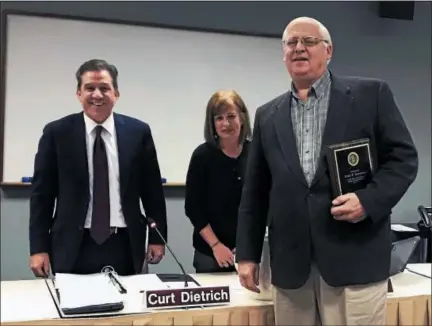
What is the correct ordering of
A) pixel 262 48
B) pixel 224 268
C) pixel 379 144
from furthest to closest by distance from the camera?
pixel 262 48 < pixel 224 268 < pixel 379 144

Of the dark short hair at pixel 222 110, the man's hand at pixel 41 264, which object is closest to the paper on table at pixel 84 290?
the man's hand at pixel 41 264

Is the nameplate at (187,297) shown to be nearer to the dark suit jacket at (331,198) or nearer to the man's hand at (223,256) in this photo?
the dark suit jacket at (331,198)

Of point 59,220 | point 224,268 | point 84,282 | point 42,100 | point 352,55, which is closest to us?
point 84,282

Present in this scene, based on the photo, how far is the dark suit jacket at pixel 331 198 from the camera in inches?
53.1

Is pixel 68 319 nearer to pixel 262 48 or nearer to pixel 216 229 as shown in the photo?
pixel 216 229

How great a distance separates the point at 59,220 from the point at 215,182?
0.62 metres

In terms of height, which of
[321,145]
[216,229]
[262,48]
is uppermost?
[262,48]

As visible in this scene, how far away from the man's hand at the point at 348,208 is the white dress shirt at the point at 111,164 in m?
0.85

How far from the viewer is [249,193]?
1568 mm

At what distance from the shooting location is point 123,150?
1.95 m

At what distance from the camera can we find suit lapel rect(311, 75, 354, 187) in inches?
54.3

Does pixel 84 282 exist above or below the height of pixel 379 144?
below

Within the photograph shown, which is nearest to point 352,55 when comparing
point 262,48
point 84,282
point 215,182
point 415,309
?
point 262,48

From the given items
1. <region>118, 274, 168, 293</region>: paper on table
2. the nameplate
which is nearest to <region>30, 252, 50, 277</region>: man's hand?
<region>118, 274, 168, 293</region>: paper on table
